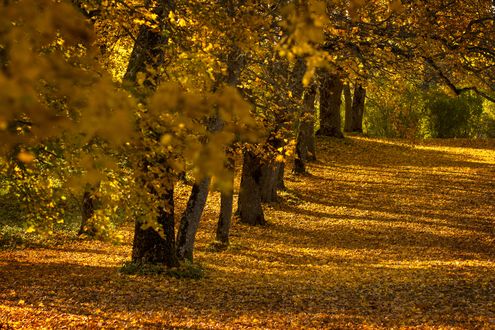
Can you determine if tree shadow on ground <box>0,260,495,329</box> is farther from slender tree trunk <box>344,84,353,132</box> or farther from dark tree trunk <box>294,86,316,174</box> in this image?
slender tree trunk <box>344,84,353,132</box>

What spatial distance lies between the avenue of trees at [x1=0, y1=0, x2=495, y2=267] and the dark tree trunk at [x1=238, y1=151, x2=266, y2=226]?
0.04 meters

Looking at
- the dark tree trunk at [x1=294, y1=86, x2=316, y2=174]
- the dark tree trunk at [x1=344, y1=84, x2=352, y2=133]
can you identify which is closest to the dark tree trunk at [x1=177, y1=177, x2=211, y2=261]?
the dark tree trunk at [x1=294, y1=86, x2=316, y2=174]

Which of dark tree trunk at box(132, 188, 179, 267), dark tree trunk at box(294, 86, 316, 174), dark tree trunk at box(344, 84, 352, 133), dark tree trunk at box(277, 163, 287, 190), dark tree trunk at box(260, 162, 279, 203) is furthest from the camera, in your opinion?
dark tree trunk at box(344, 84, 352, 133)

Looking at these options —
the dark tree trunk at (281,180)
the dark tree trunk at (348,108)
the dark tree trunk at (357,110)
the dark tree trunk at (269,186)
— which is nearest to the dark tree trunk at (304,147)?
the dark tree trunk at (281,180)

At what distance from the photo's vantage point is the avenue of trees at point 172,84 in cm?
353

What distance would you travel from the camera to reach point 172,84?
5.41 metres

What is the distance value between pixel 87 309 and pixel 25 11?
7.35 m

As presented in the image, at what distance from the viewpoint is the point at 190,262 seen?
558 inches

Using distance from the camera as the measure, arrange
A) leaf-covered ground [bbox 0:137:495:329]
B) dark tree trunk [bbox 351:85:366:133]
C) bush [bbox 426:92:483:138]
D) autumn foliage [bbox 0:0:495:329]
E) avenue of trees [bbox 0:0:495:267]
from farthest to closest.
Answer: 1. bush [bbox 426:92:483:138]
2. dark tree trunk [bbox 351:85:366:133]
3. leaf-covered ground [bbox 0:137:495:329]
4. autumn foliage [bbox 0:0:495:329]
5. avenue of trees [bbox 0:0:495:267]

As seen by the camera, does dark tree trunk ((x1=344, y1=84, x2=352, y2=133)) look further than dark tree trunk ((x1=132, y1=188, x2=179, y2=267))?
Yes

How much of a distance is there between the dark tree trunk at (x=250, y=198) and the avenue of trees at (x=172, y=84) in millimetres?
45

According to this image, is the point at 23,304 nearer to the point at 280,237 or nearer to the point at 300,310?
the point at 300,310

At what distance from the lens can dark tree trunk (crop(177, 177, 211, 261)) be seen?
13.9 metres

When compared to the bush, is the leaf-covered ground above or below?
below
